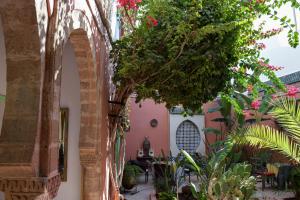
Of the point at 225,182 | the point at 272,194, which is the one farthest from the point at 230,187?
the point at 272,194

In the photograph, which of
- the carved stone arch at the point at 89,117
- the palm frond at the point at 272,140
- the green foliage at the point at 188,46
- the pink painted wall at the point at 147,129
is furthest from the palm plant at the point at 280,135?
the pink painted wall at the point at 147,129

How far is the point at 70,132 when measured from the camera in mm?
6055

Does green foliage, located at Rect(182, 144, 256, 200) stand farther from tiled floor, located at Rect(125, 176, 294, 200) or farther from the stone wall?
the stone wall

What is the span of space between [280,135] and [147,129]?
10.6m

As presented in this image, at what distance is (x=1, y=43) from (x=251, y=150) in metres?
11.9

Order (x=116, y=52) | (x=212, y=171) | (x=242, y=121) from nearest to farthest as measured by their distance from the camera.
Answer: (x=116, y=52) → (x=212, y=171) → (x=242, y=121)

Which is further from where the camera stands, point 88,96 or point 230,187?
point 230,187

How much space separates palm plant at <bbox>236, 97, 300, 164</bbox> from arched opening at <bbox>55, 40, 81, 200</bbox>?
9.02 ft

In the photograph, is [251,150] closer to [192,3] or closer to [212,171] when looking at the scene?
A: [212,171]

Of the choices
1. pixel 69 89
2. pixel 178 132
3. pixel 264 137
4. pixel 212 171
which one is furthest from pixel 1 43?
pixel 178 132

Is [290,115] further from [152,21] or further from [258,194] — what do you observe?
[258,194]

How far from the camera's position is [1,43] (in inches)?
173

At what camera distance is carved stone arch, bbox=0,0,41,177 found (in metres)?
2.01

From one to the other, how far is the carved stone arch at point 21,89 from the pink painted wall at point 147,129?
43.3 feet
